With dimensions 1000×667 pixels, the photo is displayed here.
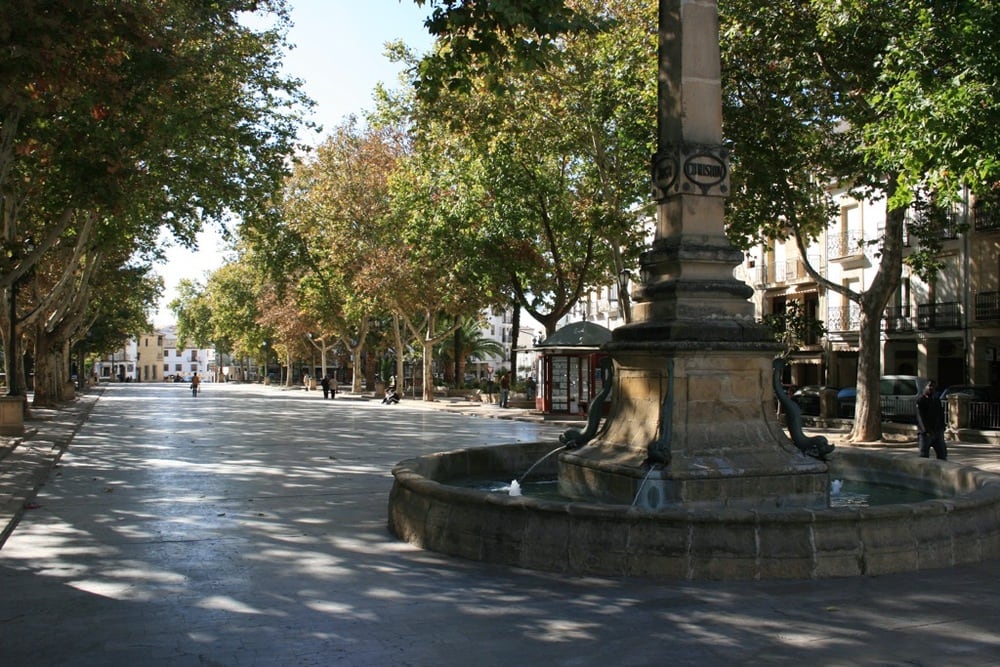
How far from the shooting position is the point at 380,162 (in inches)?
1561

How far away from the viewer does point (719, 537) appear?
6.36 metres

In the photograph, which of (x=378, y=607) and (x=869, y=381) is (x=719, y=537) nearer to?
(x=378, y=607)

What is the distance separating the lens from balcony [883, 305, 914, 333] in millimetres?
34094

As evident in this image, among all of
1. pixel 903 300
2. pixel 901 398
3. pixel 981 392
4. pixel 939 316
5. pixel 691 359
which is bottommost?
pixel 901 398

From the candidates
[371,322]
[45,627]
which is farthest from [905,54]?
[371,322]

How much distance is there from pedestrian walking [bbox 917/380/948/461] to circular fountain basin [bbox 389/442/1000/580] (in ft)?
27.1

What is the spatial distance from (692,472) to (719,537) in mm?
1019

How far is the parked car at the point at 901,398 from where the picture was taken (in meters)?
27.2

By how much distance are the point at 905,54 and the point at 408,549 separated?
11.5 m

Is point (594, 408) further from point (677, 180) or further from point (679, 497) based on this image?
point (677, 180)

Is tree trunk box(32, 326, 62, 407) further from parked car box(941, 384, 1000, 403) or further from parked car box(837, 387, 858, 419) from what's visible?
parked car box(941, 384, 1000, 403)

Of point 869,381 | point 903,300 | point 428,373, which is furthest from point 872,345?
point 428,373

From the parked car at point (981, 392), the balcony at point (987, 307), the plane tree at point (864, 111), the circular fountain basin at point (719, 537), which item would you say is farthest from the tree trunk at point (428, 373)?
the circular fountain basin at point (719, 537)

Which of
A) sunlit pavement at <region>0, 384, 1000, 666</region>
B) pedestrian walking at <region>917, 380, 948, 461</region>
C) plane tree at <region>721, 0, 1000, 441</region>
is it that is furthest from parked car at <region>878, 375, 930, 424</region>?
sunlit pavement at <region>0, 384, 1000, 666</region>
